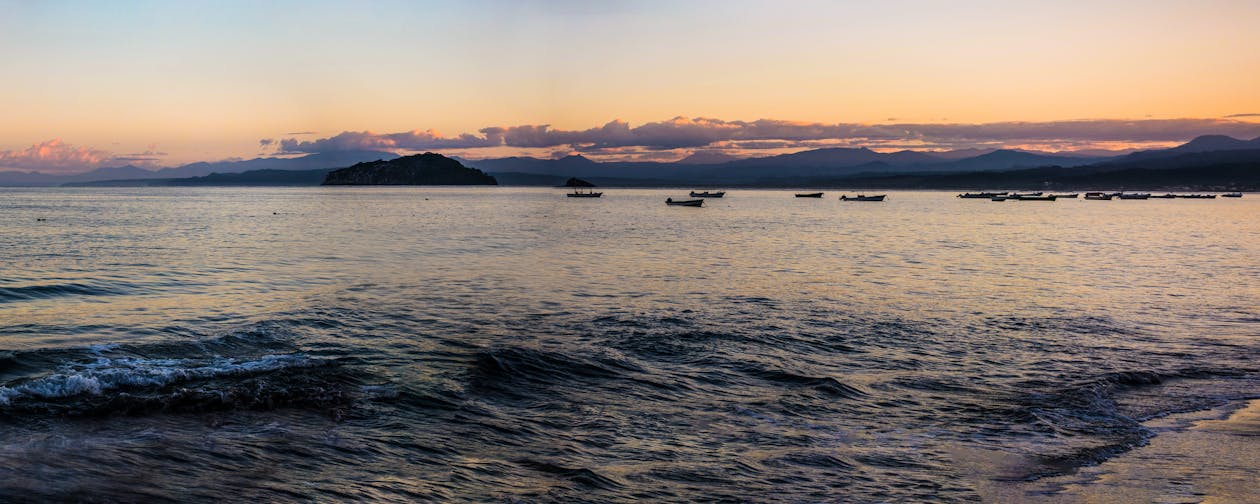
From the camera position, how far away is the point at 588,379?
16.2 m

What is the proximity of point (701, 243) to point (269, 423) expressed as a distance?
46132 millimetres

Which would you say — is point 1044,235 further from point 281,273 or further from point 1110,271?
point 281,273

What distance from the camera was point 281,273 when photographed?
3484 cm

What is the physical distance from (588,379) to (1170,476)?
9718mm

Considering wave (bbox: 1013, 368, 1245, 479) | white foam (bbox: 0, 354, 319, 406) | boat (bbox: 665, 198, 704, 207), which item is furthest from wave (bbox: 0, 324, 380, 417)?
boat (bbox: 665, 198, 704, 207)

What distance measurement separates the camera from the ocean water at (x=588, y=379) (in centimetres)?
1054

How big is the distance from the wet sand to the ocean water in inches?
15.4

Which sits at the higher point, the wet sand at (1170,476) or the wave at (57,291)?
the wave at (57,291)

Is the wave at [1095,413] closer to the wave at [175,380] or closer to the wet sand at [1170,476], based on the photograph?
the wet sand at [1170,476]

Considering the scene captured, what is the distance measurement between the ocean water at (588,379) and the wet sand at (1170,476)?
1.28 feet

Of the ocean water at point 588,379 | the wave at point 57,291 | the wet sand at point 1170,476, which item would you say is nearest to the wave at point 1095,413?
the ocean water at point 588,379

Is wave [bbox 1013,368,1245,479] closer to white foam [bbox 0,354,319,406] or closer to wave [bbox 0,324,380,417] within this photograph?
wave [bbox 0,324,380,417]

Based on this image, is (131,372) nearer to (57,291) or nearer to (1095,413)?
(57,291)

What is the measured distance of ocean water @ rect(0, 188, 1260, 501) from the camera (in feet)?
34.6
